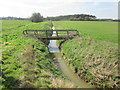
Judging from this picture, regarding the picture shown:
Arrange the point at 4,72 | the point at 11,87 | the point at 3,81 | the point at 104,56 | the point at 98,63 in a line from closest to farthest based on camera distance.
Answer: the point at 11,87 → the point at 3,81 → the point at 4,72 → the point at 98,63 → the point at 104,56

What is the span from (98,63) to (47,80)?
200 inches

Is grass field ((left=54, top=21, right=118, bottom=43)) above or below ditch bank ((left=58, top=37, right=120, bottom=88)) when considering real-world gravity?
above

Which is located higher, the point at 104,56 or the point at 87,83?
the point at 104,56

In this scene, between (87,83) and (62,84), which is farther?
(87,83)

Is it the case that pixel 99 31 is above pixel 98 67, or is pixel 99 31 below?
above

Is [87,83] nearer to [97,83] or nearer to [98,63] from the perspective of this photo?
[97,83]

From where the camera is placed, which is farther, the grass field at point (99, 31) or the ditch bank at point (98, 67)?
the grass field at point (99, 31)

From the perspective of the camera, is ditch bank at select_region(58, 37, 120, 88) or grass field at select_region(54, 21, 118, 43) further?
grass field at select_region(54, 21, 118, 43)

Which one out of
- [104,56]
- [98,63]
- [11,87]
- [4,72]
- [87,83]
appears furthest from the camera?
[104,56]

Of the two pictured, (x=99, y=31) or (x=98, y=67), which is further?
(x=99, y=31)

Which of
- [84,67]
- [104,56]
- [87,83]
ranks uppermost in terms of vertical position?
[104,56]

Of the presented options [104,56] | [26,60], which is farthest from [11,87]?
[104,56]

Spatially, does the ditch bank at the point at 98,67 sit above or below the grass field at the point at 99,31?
below

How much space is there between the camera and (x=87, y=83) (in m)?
10.3
